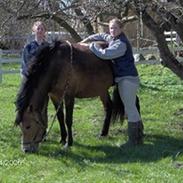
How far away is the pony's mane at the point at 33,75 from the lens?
7484 millimetres

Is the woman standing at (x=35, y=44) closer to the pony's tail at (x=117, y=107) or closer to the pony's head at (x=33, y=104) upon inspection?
the pony's head at (x=33, y=104)

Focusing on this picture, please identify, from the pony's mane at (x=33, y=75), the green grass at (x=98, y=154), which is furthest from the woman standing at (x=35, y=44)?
the green grass at (x=98, y=154)

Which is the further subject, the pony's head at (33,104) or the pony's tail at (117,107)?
the pony's tail at (117,107)

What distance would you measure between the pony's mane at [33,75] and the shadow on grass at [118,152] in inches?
28.7

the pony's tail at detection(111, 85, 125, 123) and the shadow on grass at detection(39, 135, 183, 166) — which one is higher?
the pony's tail at detection(111, 85, 125, 123)

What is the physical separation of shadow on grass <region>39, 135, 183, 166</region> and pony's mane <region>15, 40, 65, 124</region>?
0.73 m

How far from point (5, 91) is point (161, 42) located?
6630mm

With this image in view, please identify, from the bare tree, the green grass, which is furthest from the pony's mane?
the bare tree

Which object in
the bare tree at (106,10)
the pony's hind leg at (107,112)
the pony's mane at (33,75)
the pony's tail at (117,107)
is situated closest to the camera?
the pony's mane at (33,75)

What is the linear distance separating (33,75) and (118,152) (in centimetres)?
158

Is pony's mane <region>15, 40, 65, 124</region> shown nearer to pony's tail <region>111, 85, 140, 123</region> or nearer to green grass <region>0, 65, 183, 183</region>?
green grass <region>0, 65, 183, 183</region>

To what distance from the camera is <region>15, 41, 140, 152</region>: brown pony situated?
24.9ft

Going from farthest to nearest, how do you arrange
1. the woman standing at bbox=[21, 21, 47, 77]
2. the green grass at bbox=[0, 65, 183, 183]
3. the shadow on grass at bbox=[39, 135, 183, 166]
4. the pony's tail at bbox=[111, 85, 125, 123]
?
the pony's tail at bbox=[111, 85, 125, 123] → the woman standing at bbox=[21, 21, 47, 77] → the shadow on grass at bbox=[39, 135, 183, 166] → the green grass at bbox=[0, 65, 183, 183]

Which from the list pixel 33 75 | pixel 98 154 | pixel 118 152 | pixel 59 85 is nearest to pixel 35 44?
pixel 33 75
